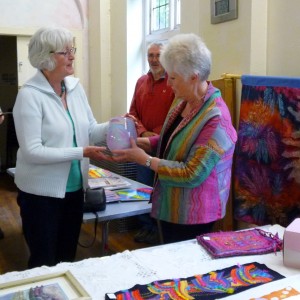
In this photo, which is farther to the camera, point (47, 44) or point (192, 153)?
point (47, 44)

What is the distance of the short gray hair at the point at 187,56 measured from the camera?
157cm

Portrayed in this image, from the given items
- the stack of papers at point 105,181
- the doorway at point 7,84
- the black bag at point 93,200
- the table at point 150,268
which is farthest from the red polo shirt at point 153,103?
the doorway at point 7,84

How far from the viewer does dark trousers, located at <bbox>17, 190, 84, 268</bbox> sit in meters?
1.89

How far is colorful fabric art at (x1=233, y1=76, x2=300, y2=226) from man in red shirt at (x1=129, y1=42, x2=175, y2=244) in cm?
95

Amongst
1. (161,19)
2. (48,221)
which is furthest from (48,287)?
(161,19)

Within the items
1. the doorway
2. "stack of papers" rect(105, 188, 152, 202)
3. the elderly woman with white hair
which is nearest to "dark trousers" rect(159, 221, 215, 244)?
the elderly woman with white hair

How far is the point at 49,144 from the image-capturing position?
183 centimetres

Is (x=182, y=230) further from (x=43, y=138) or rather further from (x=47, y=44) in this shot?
(x=47, y=44)

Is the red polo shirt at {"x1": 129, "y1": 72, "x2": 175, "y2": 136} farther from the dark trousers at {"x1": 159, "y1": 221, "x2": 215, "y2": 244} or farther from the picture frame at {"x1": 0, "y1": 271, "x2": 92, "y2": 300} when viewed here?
the picture frame at {"x1": 0, "y1": 271, "x2": 92, "y2": 300}

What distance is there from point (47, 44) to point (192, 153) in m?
0.79

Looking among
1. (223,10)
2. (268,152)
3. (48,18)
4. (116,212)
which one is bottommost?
(116,212)

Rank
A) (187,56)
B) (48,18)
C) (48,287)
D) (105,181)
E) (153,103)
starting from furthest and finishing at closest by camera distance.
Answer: (48,18) < (153,103) < (105,181) < (187,56) < (48,287)

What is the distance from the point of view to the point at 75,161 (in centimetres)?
197

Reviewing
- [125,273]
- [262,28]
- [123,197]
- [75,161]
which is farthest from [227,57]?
[125,273]
